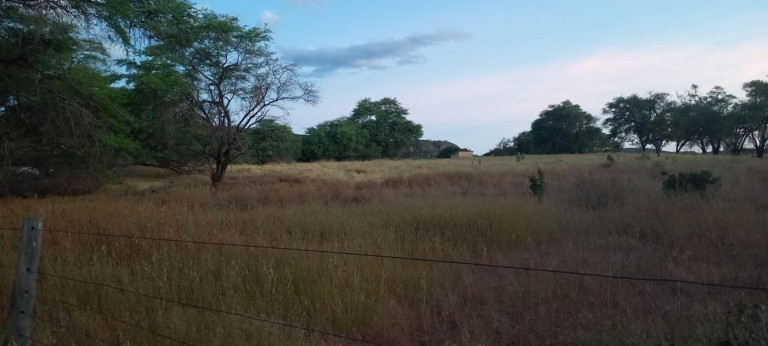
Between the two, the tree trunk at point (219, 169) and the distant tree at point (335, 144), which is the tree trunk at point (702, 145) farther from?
the tree trunk at point (219, 169)

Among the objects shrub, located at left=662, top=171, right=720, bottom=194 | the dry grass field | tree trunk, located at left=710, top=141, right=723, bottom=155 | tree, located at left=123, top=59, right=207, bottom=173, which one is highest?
tree, located at left=123, top=59, right=207, bottom=173

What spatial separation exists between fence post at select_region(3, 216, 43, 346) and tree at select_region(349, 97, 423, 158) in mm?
70146

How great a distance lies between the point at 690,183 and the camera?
12.9 metres

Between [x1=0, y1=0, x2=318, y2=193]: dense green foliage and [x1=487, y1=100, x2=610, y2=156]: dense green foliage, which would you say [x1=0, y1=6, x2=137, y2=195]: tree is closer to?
[x1=0, y1=0, x2=318, y2=193]: dense green foliage

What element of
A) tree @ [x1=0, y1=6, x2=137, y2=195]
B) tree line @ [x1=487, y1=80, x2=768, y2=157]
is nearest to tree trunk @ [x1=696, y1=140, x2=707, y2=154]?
tree line @ [x1=487, y1=80, x2=768, y2=157]

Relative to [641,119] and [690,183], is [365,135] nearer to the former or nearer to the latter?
[641,119]

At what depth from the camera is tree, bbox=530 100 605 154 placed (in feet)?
250

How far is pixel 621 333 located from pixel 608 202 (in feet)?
28.5

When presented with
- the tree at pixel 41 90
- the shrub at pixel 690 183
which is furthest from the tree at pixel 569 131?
the tree at pixel 41 90

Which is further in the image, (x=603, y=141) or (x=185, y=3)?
(x=603, y=141)

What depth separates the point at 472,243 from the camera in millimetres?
8305

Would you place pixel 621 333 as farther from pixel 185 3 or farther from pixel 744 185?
pixel 744 185

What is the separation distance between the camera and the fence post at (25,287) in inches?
159

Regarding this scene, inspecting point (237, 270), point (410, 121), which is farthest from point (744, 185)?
point (410, 121)
